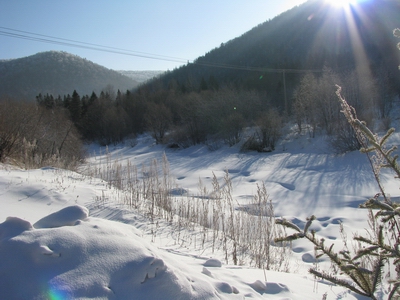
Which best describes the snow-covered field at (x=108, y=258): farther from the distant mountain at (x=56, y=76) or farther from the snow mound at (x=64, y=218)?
the distant mountain at (x=56, y=76)

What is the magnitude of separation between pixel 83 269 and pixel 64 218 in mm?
890

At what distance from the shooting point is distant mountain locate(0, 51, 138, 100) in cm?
9200

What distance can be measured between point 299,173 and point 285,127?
10.6m

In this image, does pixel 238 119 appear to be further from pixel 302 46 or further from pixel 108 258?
pixel 302 46

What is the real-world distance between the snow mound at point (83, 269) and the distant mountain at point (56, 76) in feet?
324

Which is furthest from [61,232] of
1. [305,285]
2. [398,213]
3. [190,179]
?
[190,179]

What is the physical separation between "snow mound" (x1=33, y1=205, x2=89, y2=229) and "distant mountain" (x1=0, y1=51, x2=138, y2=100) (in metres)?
98.0

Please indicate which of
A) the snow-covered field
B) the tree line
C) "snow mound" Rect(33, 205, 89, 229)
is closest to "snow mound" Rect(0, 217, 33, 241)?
the snow-covered field

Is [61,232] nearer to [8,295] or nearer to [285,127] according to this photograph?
[8,295]

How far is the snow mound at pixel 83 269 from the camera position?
72.1 inches

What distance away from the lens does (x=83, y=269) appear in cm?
197

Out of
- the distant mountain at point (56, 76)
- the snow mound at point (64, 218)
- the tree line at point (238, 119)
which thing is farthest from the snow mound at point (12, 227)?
the distant mountain at point (56, 76)

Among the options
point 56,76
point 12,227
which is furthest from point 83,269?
point 56,76

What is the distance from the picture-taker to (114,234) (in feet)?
7.91
